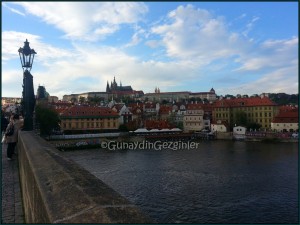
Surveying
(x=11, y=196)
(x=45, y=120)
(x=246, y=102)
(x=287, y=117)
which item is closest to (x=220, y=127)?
(x=246, y=102)

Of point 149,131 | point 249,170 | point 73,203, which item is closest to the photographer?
point 73,203

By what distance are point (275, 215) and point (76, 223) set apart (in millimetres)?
14190

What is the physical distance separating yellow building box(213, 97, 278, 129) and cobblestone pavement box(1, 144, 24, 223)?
59.1m

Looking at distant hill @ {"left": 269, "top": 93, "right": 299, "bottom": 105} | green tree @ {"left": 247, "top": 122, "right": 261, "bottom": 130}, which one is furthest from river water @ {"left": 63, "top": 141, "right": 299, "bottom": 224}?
distant hill @ {"left": 269, "top": 93, "right": 299, "bottom": 105}

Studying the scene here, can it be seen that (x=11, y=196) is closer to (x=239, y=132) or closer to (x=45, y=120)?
(x=45, y=120)

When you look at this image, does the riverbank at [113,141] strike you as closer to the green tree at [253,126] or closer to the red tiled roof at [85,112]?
the green tree at [253,126]

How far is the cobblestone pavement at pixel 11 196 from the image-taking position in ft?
15.5

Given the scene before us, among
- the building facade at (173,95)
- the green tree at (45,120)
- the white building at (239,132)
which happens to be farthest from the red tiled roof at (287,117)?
the building facade at (173,95)

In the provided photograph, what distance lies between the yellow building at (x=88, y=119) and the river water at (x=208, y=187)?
25.8 m

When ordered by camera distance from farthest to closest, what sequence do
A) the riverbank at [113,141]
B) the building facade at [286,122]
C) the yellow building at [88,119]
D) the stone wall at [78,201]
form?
the building facade at [286,122] < the yellow building at [88,119] < the riverbank at [113,141] < the stone wall at [78,201]

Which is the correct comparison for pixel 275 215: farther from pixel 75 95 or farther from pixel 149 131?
pixel 75 95

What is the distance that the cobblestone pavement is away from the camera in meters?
4.71

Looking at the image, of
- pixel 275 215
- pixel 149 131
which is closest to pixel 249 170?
pixel 275 215

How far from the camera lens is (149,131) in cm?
5331
